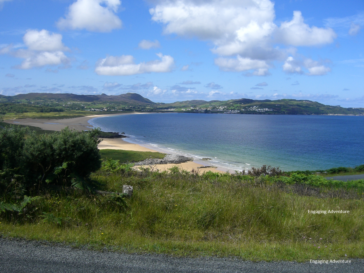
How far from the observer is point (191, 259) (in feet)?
14.9

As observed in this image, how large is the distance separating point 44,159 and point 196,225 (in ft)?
14.9

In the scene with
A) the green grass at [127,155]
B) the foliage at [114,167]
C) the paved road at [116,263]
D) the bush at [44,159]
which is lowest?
the green grass at [127,155]

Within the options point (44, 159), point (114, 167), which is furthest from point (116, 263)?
point (114, 167)

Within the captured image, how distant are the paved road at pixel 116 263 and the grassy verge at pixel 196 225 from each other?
0.74 feet

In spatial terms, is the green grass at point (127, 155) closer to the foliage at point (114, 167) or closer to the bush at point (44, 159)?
the foliage at point (114, 167)

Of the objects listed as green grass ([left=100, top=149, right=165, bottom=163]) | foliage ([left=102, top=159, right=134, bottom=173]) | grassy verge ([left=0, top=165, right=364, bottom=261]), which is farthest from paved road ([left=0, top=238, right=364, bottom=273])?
green grass ([left=100, top=149, right=165, bottom=163])

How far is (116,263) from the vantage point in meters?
4.30

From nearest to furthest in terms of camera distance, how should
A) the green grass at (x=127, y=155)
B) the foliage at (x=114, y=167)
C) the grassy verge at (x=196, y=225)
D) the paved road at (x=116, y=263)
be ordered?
the paved road at (x=116, y=263) → the grassy verge at (x=196, y=225) → the foliage at (x=114, y=167) → the green grass at (x=127, y=155)

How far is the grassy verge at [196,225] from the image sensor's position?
4.94 meters

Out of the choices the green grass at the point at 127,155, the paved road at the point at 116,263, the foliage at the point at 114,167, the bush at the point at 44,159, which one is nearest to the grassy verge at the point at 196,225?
the paved road at the point at 116,263

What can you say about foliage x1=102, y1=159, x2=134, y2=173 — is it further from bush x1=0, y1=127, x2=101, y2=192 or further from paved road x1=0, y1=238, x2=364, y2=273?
paved road x1=0, y1=238, x2=364, y2=273

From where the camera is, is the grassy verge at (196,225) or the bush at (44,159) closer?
the grassy verge at (196,225)

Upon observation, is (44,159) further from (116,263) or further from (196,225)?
(196,225)

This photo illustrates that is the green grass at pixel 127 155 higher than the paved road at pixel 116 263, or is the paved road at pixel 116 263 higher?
the paved road at pixel 116 263
